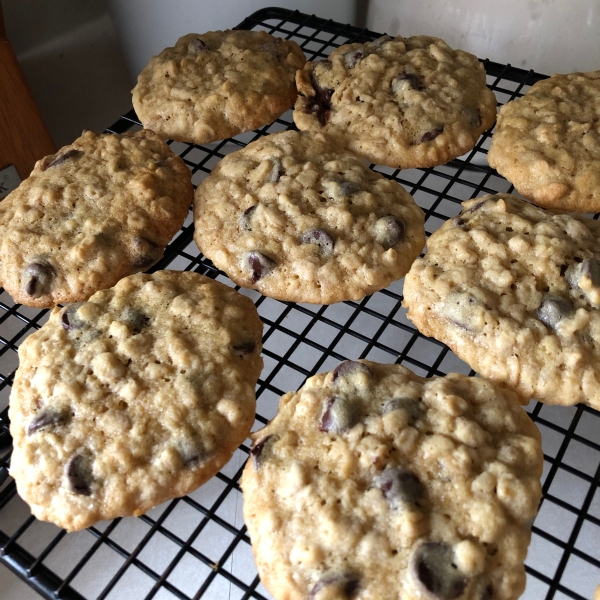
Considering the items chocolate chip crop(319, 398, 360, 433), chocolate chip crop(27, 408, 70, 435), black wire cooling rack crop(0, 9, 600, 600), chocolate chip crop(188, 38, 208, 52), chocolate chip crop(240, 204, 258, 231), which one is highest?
chocolate chip crop(188, 38, 208, 52)

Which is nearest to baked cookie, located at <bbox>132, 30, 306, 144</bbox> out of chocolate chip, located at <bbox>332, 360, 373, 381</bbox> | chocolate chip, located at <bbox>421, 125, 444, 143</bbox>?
chocolate chip, located at <bbox>421, 125, 444, 143</bbox>

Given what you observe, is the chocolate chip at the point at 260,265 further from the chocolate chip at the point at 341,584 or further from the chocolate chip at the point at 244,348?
the chocolate chip at the point at 341,584

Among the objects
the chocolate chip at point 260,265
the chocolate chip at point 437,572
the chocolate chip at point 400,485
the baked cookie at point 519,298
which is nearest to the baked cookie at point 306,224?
the chocolate chip at point 260,265

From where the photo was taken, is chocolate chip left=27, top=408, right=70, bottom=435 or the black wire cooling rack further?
the black wire cooling rack

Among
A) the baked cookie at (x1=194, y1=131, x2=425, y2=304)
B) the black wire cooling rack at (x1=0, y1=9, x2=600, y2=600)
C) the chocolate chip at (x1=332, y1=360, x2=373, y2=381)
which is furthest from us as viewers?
Answer: the black wire cooling rack at (x1=0, y1=9, x2=600, y2=600)

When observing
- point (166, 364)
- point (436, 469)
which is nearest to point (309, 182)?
point (166, 364)

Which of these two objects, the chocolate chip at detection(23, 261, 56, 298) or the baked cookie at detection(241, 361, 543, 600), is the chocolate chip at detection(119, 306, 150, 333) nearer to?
the chocolate chip at detection(23, 261, 56, 298)
